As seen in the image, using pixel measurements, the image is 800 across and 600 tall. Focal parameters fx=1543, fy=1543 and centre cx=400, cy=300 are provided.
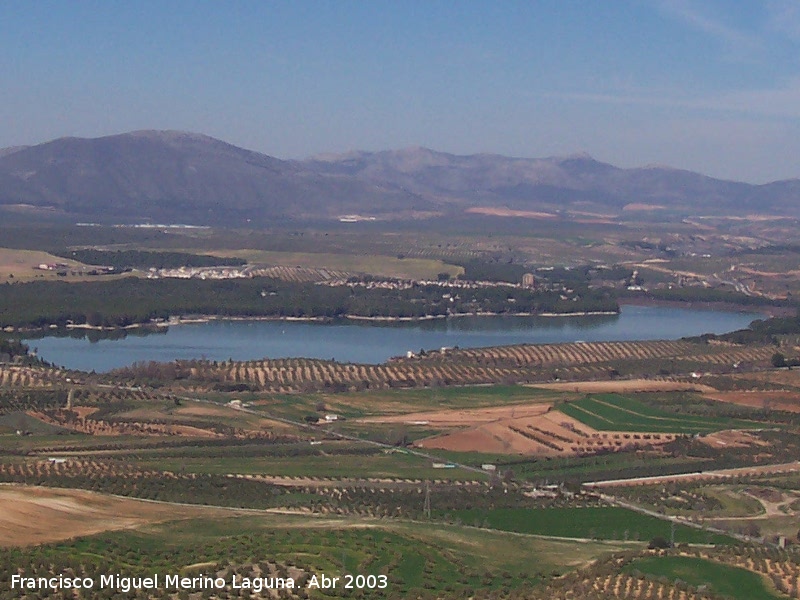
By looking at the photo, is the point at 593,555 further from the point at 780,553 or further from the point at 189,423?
the point at 189,423

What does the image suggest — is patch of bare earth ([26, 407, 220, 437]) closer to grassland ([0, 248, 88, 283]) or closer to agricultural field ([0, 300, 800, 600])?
agricultural field ([0, 300, 800, 600])

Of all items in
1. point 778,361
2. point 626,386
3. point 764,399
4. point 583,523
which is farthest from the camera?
point 778,361

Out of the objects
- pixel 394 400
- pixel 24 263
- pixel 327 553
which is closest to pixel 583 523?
pixel 327 553

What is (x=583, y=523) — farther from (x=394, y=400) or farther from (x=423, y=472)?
(x=394, y=400)

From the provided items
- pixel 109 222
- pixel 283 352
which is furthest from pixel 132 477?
pixel 109 222

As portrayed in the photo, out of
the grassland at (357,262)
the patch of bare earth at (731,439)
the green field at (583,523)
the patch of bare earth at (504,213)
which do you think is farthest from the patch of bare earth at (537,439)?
the patch of bare earth at (504,213)
